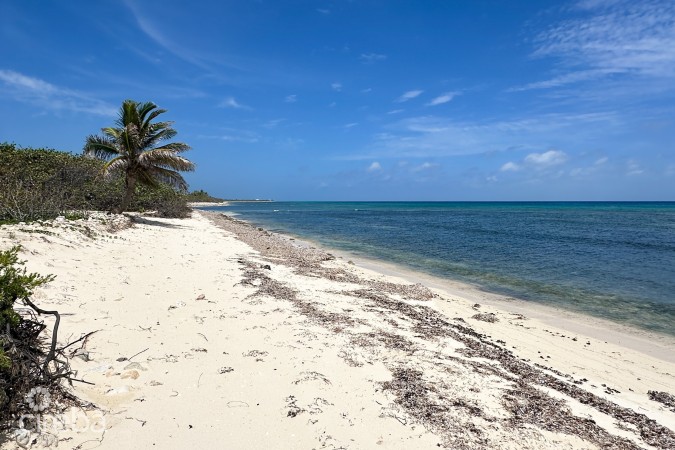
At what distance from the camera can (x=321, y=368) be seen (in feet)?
16.3

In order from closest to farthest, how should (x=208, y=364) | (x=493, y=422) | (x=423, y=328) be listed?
1. (x=493, y=422)
2. (x=208, y=364)
3. (x=423, y=328)

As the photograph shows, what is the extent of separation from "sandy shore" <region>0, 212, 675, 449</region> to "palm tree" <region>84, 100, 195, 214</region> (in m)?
12.4

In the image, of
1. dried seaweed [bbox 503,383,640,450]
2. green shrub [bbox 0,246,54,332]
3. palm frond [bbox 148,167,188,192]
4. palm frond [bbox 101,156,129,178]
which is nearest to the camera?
green shrub [bbox 0,246,54,332]

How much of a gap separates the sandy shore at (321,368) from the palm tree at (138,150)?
40.6ft

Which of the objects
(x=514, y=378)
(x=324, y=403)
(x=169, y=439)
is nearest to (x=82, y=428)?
(x=169, y=439)

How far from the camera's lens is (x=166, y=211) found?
29844mm


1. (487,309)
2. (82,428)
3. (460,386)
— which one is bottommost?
(487,309)

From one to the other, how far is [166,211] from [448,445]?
30354mm

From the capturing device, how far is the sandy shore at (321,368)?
365 cm

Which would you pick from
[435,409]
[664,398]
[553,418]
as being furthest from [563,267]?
[435,409]

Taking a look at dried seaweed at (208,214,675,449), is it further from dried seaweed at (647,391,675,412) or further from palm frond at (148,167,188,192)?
palm frond at (148,167,188,192)

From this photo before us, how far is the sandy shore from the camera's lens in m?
3.65

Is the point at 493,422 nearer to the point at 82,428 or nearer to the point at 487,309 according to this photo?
the point at 82,428

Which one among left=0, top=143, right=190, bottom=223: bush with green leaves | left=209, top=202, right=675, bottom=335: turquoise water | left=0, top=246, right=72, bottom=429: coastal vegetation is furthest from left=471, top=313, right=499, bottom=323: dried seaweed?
left=0, top=143, right=190, bottom=223: bush with green leaves
